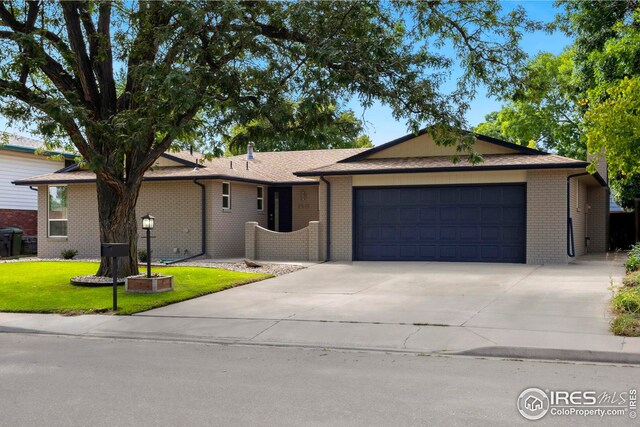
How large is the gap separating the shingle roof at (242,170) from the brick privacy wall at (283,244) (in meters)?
2.42

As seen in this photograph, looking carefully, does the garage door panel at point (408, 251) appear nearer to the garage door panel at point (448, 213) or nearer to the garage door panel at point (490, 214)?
the garage door panel at point (448, 213)

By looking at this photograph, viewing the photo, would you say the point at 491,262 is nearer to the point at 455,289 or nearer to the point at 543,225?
the point at 543,225

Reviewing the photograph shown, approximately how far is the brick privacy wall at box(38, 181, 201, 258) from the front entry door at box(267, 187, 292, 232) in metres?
4.62

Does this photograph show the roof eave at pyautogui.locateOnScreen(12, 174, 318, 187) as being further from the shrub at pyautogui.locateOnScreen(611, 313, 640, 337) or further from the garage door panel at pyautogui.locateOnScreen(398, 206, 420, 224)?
the shrub at pyautogui.locateOnScreen(611, 313, 640, 337)

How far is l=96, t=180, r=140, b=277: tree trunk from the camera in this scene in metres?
14.7

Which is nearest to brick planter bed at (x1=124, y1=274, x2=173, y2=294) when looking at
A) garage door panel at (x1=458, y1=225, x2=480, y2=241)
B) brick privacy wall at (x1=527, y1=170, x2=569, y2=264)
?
garage door panel at (x1=458, y1=225, x2=480, y2=241)

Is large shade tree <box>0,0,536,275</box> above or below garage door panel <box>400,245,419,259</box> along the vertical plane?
above

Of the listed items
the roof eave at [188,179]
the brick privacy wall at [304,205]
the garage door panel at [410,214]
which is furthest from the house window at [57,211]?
the garage door panel at [410,214]

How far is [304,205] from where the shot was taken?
25.3m

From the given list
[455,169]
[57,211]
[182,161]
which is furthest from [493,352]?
[57,211]

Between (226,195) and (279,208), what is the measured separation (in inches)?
148

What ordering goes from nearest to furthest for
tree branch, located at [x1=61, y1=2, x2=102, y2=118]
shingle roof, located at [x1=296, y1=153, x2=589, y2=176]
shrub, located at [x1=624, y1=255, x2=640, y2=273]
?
1. tree branch, located at [x1=61, y1=2, x2=102, y2=118]
2. shrub, located at [x1=624, y1=255, x2=640, y2=273]
3. shingle roof, located at [x1=296, y1=153, x2=589, y2=176]

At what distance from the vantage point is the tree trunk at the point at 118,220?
48.1ft

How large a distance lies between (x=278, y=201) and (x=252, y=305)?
14.6 metres
